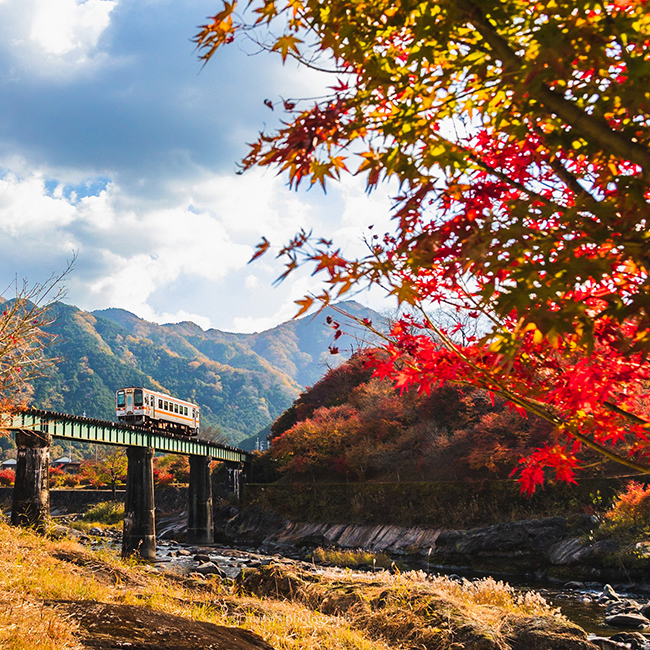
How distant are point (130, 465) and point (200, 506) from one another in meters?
9.49

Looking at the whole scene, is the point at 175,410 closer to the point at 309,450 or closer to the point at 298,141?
the point at 309,450

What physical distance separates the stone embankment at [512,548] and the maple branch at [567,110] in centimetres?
1787

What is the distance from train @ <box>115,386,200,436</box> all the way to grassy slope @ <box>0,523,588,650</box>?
20.8 meters

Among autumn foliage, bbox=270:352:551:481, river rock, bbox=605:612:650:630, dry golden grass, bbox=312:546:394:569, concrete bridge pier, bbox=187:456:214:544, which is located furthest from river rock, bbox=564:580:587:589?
concrete bridge pier, bbox=187:456:214:544

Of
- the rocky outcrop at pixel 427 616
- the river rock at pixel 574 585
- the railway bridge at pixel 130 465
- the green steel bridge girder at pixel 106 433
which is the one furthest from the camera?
the green steel bridge girder at pixel 106 433

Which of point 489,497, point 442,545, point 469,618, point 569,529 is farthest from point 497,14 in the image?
point 489,497

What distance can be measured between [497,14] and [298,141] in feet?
3.36

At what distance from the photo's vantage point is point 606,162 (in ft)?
7.85

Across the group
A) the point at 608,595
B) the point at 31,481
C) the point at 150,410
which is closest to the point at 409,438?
the point at 150,410

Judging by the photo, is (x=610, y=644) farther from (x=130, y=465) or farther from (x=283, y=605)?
(x=130, y=465)

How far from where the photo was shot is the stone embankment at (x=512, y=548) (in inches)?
647

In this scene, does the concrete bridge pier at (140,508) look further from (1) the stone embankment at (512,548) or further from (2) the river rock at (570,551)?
(2) the river rock at (570,551)

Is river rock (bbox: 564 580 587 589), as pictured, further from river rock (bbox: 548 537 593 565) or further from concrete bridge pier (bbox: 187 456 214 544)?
concrete bridge pier (bbox: 187 456 214 544)

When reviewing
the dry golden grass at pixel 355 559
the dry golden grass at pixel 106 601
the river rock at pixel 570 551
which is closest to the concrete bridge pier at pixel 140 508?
the dry golden grass at pixel 355 559
